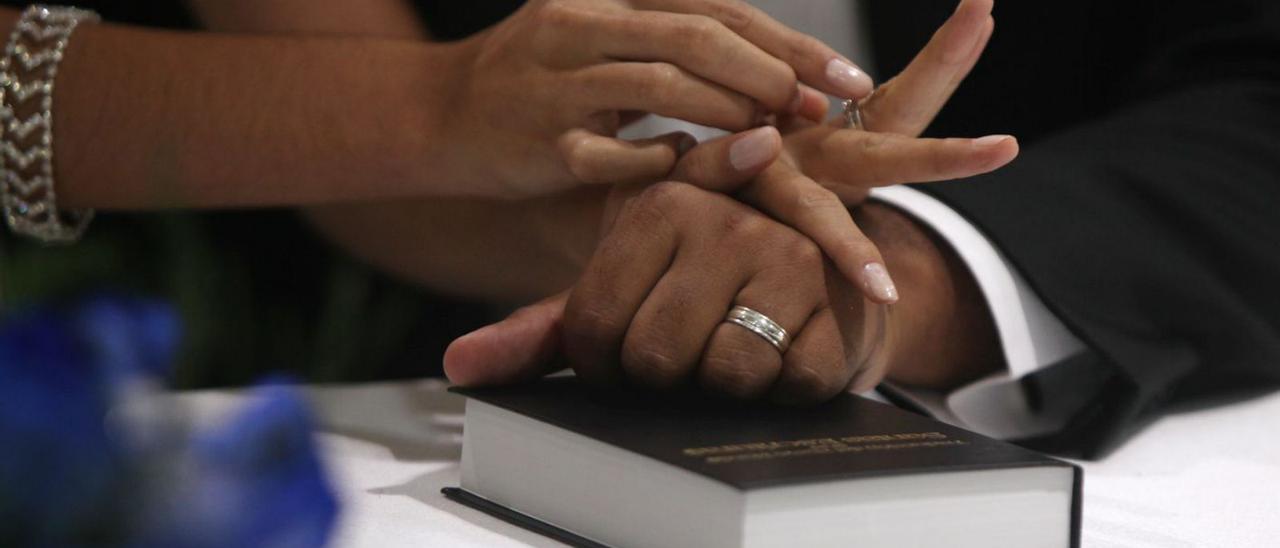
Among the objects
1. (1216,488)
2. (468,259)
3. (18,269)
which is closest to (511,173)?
(468,259)

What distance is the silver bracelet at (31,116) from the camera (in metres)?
0.79

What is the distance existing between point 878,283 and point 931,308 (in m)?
0.21

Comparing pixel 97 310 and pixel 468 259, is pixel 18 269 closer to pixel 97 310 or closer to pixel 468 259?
pixel 97 310

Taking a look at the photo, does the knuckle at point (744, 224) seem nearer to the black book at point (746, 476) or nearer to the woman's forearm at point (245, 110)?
the black book at point (746, 476)

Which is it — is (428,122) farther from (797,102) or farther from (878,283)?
(878,283)

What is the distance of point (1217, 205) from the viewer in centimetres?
84

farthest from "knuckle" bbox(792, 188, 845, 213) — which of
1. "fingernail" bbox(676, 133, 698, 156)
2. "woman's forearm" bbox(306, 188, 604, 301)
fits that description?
"woman's forearm" bbox(306, 188, 604, 301)

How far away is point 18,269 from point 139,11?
927 millimetres

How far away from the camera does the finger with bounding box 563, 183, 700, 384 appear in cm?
55

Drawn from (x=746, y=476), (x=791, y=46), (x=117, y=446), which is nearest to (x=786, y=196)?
(x=791, y=46)

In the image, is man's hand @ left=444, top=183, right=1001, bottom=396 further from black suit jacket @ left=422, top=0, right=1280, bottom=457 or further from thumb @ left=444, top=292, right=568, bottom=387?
black suit jacket @ left=422, top=0, right=1280, bottom=457

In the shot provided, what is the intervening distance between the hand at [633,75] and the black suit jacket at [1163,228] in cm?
15

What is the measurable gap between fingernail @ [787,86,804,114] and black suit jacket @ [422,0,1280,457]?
0.35 feet

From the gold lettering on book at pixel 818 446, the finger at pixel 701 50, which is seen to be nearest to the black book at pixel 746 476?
the gold lettering on book at pixel 818 446
